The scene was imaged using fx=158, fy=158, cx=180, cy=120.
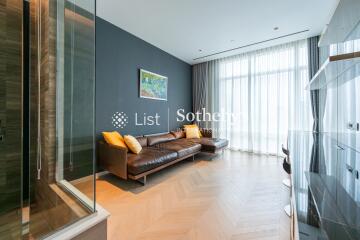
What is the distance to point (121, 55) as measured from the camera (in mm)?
3416

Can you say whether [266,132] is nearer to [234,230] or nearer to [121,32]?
[234,230]

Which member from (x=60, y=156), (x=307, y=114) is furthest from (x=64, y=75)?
(x=307, y=114)

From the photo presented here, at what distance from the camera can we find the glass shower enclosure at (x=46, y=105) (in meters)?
1.58

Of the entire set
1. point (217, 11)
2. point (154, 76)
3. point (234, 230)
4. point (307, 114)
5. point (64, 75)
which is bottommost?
point (234, 230)

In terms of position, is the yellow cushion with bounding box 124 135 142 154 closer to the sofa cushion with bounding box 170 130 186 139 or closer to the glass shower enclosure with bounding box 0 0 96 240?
the glass shower enclosure with bounding box 0 0 96 240

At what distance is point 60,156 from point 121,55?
2.41 metres

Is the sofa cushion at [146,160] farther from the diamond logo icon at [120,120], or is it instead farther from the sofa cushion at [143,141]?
the diamond logo icon at [120,120]

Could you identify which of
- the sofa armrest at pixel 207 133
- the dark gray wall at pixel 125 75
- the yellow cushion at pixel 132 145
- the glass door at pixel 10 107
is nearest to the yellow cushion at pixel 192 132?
the sofa armrest at pixel 207 133

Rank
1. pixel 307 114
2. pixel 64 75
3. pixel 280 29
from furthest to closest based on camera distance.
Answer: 1. pixel 307 114
2. pixel 280 29
3. pixel 64 75

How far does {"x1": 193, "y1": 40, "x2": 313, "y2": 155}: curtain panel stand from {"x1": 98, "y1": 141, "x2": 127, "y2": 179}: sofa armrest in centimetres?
348

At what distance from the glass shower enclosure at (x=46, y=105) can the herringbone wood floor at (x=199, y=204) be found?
0.47 m

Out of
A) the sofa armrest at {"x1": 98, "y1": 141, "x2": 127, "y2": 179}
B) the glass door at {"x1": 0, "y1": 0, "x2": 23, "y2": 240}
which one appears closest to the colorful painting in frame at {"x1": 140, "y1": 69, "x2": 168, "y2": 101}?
the sofa armrest at {"x1": 98, "y1": 141, "x2": 127, "y2": 179}

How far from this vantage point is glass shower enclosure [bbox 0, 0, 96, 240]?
158 cm

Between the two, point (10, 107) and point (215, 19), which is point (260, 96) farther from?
point (10, 107)
